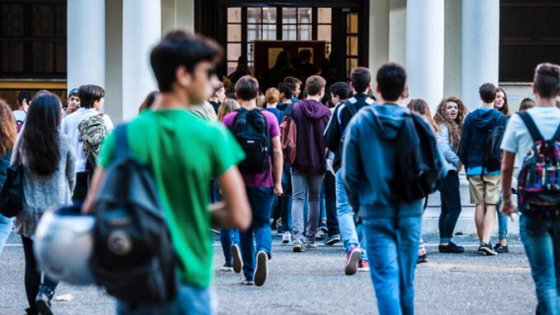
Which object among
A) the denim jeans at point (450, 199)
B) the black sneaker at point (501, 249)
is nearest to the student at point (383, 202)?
the denim jeans at point (450, 199)

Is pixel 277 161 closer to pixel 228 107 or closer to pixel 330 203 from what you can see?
pixel 228 107

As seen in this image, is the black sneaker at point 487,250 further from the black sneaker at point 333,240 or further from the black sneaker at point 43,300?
the black sneaker at point 43,300

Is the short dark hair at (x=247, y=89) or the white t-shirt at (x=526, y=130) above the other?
the short dark hair at (x=247, y=89)

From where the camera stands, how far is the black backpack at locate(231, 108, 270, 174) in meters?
10.5

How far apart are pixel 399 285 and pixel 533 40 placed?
1316 centimetres

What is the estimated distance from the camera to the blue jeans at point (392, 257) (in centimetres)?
701

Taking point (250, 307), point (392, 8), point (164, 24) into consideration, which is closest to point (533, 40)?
point (392, 8)

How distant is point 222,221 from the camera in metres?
4.66

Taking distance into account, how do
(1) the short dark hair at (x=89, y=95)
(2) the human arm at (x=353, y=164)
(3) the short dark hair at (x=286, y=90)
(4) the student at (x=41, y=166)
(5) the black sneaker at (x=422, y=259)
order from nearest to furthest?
(2) the human arm at (x=353, y=164)
(4) the student at (x=41, y=166)
(1) the short dark hair at (x=89, y=95)
(5) the black sneaker at (x=422, y=259)
(3) the short dark hair at (x=286, y=90)

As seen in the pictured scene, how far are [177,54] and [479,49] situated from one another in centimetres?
1314

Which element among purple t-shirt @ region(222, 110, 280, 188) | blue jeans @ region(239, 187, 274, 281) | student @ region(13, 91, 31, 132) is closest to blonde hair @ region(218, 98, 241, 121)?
purple t-shirt @ region(222, 110, 280, 188)

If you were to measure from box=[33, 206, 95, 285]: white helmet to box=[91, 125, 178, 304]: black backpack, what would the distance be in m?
0.06

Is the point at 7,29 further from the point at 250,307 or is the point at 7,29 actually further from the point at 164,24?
the point at 250,307

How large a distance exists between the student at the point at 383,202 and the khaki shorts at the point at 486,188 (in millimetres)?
5923
